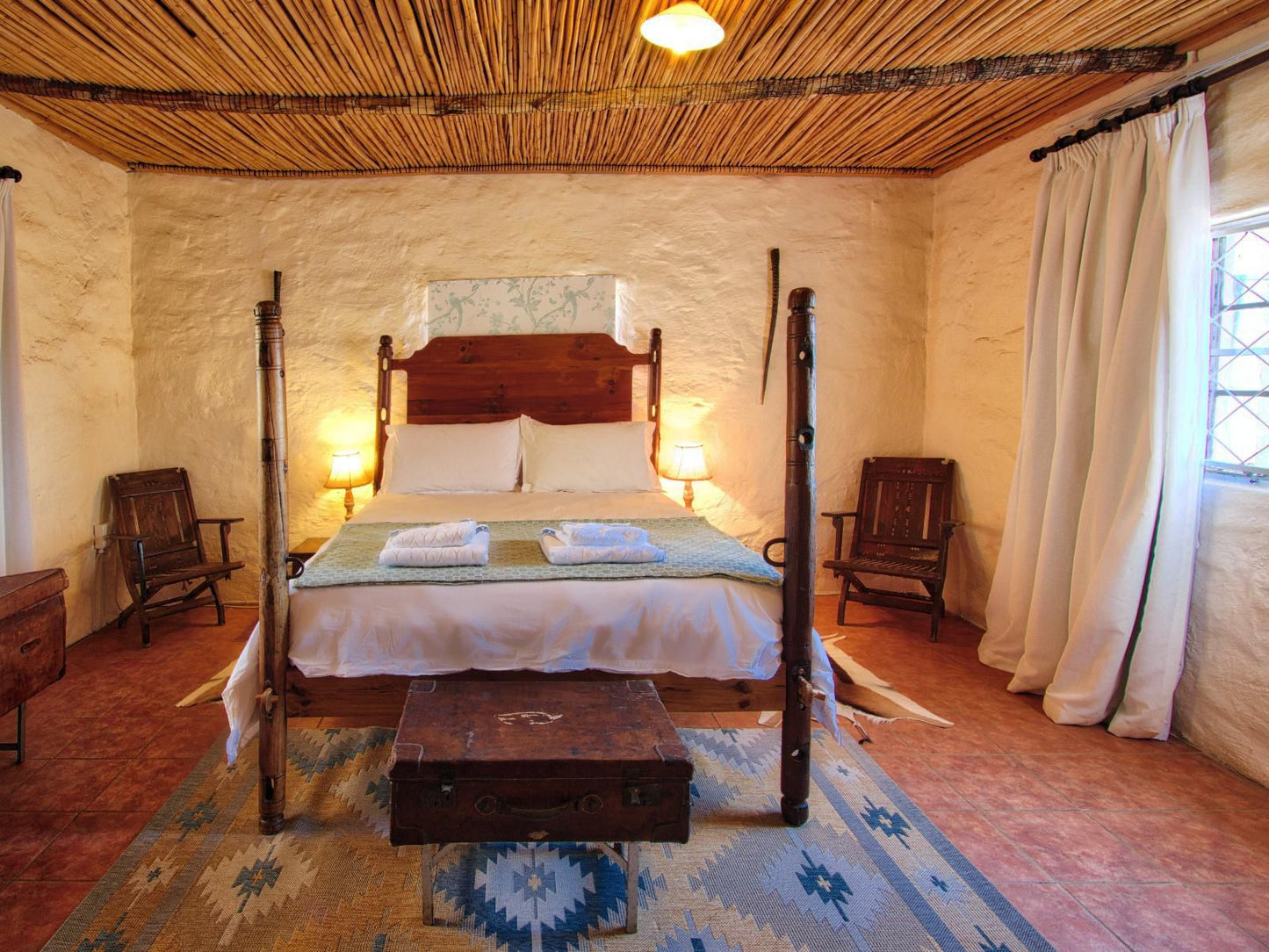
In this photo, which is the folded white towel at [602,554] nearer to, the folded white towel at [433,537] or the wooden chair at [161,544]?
the folded white towel at [433,537]

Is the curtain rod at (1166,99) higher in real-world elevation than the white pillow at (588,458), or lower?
higher

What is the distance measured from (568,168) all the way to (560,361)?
106 centimetres

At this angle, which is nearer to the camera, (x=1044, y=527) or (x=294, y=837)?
(x=294, y=837)

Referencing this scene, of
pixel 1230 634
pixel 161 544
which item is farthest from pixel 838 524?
pixel 161 544

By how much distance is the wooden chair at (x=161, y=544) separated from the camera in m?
3.45

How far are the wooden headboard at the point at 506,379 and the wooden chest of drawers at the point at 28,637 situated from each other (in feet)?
5.66

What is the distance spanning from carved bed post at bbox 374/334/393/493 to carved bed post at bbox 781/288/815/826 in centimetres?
268

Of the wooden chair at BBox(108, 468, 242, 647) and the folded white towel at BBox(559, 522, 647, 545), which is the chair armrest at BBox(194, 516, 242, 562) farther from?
the folded white towel at BBox(559, 522, 647, 545)

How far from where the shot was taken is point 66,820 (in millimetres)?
2020

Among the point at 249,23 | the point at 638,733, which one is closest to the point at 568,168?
the point at 249,23

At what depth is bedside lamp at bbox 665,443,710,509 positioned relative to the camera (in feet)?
13.1

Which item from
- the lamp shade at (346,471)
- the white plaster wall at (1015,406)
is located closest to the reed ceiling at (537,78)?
the white plaster wall at (1015,406)

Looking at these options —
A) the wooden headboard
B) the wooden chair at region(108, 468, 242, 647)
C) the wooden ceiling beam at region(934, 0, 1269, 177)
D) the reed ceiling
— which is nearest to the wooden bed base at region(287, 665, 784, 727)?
the wooden chair at region(108, 468, 242, 647)

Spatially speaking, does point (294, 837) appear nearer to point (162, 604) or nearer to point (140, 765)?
point (140, 765)
